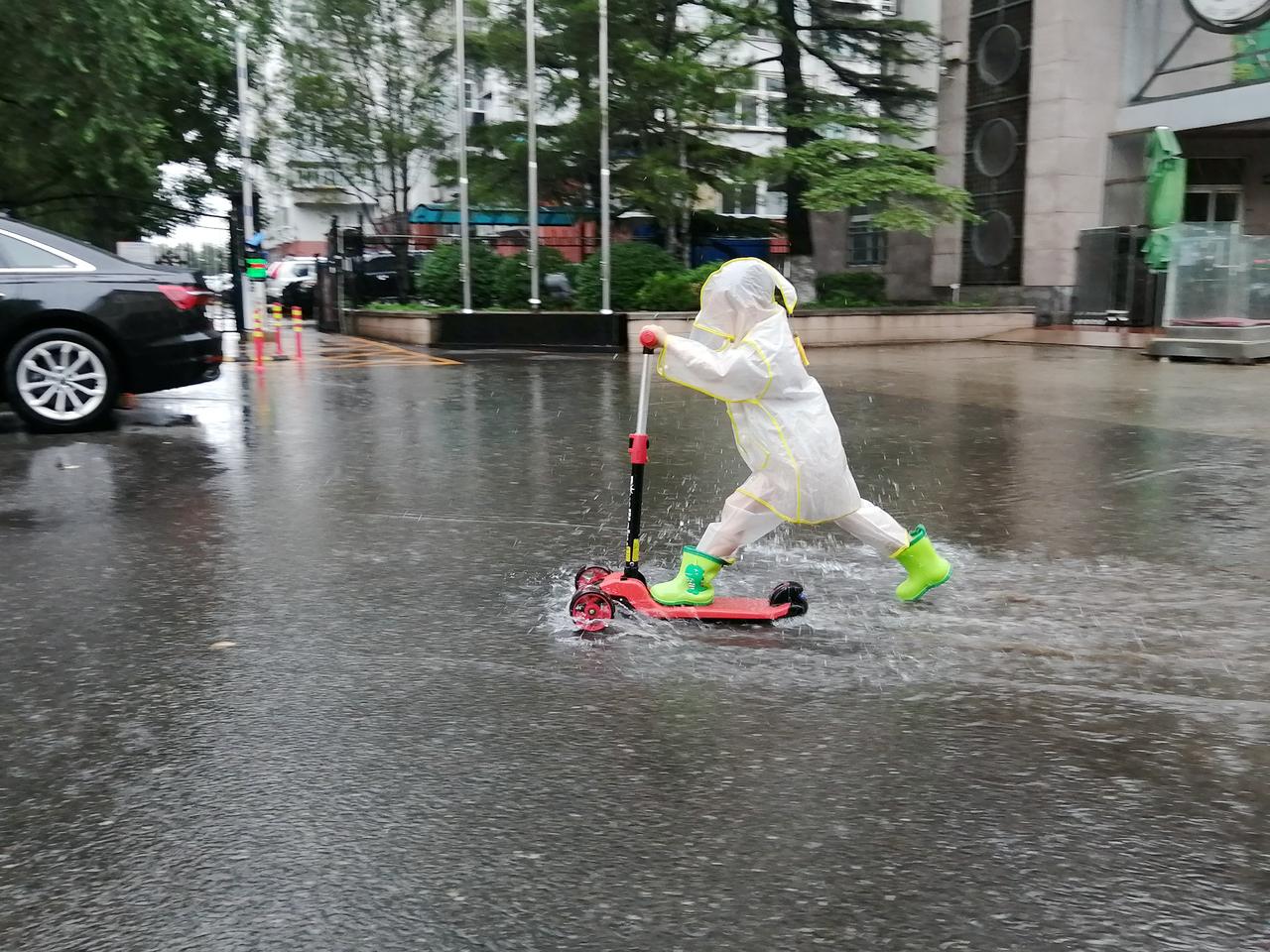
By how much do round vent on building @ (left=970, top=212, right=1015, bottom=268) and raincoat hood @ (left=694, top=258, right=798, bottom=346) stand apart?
24.4 metres

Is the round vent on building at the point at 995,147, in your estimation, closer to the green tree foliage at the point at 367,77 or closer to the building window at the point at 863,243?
the building window at the point at 863,243

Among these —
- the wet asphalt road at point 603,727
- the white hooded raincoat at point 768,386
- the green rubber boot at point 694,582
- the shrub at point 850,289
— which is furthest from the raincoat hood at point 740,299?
the shrub at point 850,289

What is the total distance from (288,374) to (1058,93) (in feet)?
60.8

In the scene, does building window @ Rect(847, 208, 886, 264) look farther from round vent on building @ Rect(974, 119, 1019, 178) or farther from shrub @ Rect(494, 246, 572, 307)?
shrub @ Rect(494, 246, 572, 307)

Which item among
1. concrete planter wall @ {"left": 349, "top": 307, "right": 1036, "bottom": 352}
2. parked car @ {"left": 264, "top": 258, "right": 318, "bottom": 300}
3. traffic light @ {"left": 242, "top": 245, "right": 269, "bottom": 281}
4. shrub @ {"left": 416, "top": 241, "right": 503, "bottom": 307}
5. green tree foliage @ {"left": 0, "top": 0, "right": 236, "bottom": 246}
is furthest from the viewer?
parked car @ {"left": 264, "top": 258, "right": 318, "bottom": 300}

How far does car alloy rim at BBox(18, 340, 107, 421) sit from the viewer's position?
9469 millimetres

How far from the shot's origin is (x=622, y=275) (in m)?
22.5

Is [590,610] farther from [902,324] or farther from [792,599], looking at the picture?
[902,324]

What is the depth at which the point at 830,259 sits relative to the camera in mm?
33875

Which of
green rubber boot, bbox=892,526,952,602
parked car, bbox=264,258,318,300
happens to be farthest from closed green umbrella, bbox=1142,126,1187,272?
parked car, bbox=264,258,318,300

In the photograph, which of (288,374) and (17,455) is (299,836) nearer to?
(17,455)

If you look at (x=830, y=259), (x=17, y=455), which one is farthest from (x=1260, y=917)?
(x=830, y=259)

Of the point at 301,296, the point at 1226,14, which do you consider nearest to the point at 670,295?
the point at 1226,14

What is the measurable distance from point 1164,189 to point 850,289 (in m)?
6.74
